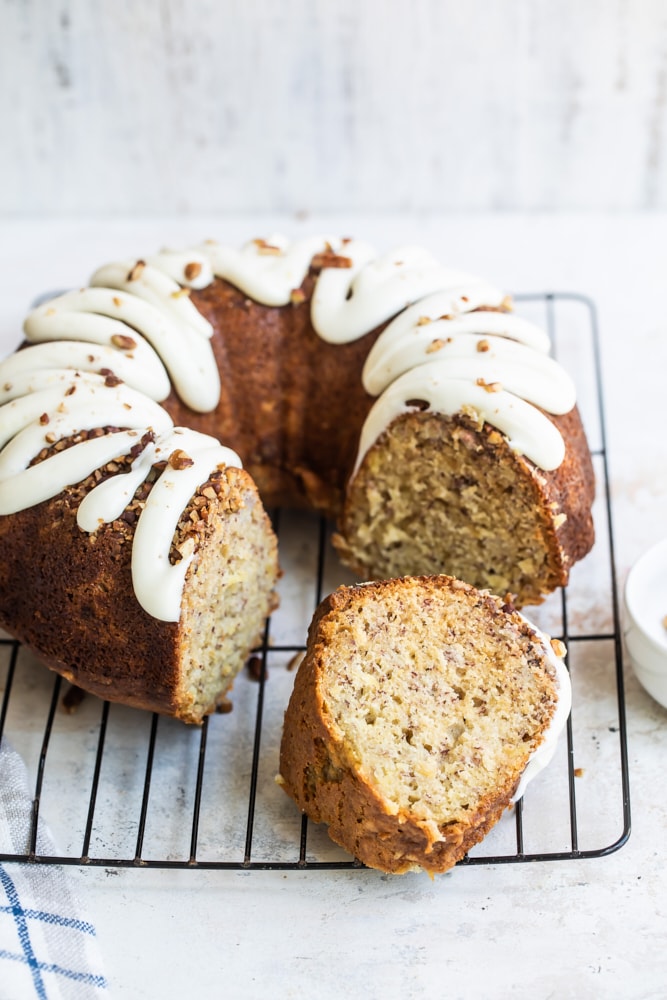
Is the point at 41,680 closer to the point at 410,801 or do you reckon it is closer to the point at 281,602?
the point at 281,602

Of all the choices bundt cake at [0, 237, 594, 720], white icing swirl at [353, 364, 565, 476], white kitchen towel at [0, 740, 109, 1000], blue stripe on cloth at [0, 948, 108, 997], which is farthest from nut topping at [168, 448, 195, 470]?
blue stripe on cloth at [0, 948, 108, 997]

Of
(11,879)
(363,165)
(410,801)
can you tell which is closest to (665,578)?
(410,801)

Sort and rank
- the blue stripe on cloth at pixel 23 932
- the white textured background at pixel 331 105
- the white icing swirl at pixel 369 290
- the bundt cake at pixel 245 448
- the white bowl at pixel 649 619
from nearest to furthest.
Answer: the blue stripe on cloth at pixel 23 932 → the bundt cake at pixel 245 448 → the white bowl at pixel 649 619 → the white icing swirl at pixel 369 290 → the white textured background at pixel 331 105

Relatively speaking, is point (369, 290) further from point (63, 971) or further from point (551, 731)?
point (63, 971)

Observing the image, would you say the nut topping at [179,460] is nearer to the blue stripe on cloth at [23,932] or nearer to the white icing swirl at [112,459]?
the white icing swirl at [112,459]

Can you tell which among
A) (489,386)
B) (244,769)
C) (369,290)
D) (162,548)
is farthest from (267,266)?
(244,769)

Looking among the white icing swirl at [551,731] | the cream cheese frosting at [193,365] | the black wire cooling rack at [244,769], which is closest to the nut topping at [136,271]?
the cream cheese frosting at [193,365]
